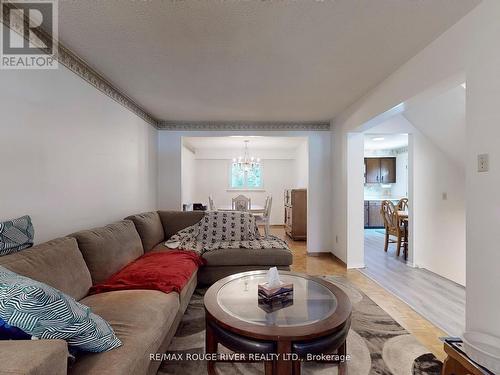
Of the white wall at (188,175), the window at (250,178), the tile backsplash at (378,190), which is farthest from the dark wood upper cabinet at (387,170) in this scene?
the white wall at (188,175)

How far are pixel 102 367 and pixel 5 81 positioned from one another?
182 cm

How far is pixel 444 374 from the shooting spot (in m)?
1.57

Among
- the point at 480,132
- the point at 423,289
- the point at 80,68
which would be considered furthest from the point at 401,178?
the point at 80,68

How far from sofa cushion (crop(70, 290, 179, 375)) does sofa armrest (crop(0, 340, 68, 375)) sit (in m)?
0.25

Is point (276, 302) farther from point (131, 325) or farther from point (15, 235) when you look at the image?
point (15, 235)

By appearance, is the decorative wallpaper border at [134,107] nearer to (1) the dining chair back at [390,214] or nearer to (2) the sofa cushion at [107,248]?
(2) the sofa cushion at [107,248]

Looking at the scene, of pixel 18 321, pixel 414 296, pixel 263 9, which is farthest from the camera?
pixel 414 296

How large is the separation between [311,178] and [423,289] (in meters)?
2.33

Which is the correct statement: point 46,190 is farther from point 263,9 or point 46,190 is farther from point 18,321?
point 263,9

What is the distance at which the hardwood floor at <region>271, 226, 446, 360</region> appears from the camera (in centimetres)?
209

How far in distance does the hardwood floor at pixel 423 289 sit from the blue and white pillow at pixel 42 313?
2.68 metres

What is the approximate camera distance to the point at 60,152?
211 cm

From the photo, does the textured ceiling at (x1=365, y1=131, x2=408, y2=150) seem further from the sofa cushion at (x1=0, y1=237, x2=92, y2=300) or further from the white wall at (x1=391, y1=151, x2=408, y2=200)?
the sofa cushion at (x1=0, y1=237, x2=92, y2=300)

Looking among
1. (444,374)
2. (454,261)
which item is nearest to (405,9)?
(444,374)
